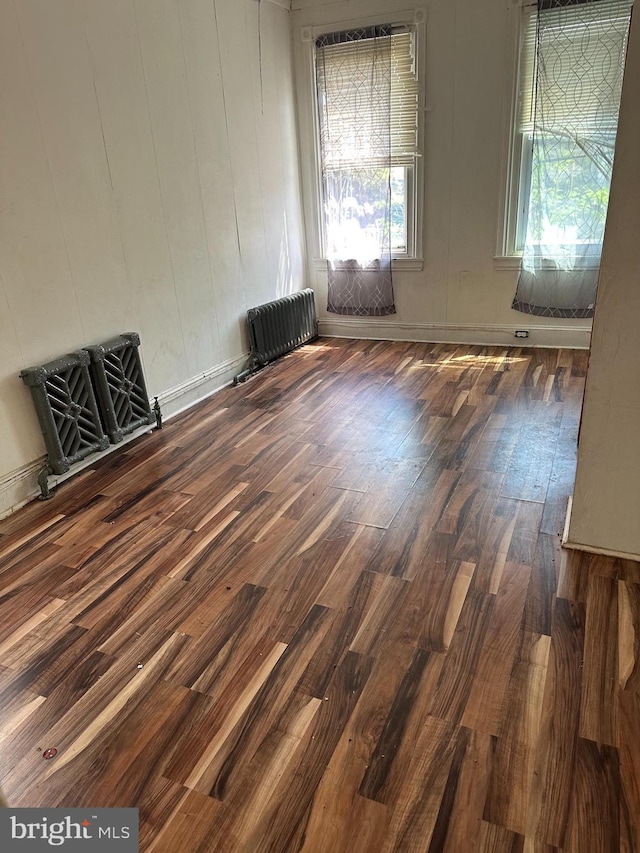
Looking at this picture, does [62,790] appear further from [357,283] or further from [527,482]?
[357,283]

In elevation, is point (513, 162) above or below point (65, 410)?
above

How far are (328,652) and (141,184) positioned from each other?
2.80 metres

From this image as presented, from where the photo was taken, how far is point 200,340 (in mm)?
3975

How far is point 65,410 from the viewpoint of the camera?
285cm

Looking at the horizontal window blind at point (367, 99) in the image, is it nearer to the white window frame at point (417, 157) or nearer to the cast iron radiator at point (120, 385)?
the white window frame at point (417, 157)

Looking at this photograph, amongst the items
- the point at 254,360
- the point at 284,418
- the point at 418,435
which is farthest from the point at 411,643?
the point at 254,360

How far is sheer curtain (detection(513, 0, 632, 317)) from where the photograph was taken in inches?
152

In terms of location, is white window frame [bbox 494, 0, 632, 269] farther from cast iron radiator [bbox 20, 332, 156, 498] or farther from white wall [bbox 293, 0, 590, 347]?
cast iron radiator [bbox 20, 332, 156, 498]

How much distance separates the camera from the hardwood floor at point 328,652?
4.46 ft

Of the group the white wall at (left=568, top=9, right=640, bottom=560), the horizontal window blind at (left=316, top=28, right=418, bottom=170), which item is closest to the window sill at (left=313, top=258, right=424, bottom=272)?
the horizontal window blind at (left=316, top=28, right=418, bottom=170)

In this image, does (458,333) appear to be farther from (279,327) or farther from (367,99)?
(367,99)

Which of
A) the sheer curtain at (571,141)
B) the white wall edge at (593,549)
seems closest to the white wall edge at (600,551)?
the white wall edge at (593,549)

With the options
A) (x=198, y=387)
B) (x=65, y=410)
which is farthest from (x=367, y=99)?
(x=65, y=410)
